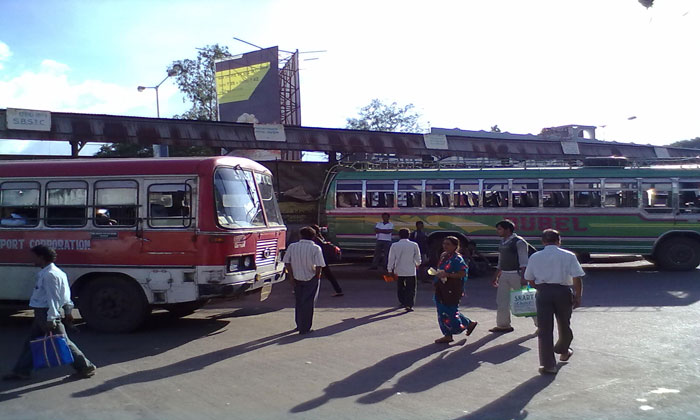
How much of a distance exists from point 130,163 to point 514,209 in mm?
9883

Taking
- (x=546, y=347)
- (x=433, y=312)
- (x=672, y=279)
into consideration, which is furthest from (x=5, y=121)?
(x=672, y=279)

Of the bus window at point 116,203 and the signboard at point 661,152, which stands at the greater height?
the signboard at point 661,152

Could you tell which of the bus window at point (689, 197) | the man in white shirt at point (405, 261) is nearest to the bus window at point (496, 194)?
the bus window at point (689, 197)

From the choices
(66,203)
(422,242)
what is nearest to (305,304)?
(66,203)

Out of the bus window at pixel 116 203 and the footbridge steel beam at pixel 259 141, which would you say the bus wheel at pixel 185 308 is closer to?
the bus window at pixel 116 203

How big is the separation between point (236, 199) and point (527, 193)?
28.9 feet

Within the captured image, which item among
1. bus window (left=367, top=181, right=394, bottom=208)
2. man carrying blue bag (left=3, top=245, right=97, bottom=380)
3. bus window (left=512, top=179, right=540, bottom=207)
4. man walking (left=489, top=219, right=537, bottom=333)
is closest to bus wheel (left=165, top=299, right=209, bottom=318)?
man carrying blue bag (left=3, top=245, right=97, bottom=380)

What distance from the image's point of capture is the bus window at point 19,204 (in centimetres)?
945

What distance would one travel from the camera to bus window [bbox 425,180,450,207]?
15594 mm

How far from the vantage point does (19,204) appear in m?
9.50

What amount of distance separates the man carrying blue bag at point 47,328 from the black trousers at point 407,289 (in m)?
5.53

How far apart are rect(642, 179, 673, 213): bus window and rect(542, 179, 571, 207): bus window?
6.18 ft

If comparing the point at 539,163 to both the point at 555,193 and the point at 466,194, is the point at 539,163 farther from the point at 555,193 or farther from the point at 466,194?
the point at 466,194

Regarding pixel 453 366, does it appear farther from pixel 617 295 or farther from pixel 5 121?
pixel 5 121
